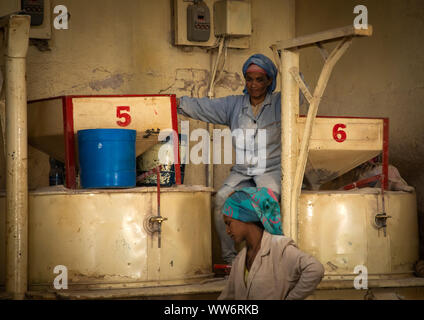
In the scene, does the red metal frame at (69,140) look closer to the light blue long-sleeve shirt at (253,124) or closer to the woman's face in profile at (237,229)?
the light blue long-sleeve shirt at (253,124)

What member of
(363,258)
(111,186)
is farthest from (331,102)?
(111,186)

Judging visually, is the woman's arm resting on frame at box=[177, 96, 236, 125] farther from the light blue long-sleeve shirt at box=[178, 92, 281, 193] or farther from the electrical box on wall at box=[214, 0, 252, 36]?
the electrical box on wall at box=[214, 0, 252, 36]

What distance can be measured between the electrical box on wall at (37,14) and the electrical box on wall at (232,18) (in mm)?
1803

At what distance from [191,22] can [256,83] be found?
164 cm

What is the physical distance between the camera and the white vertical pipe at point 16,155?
5496mm

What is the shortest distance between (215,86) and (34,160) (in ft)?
6.91

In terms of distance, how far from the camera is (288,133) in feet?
19.1

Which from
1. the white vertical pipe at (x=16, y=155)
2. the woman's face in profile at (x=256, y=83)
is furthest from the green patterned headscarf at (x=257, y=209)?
the woman's face in profile at (x=256, y=83)

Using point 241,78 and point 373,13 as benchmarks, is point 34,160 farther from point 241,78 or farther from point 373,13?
point 373,13

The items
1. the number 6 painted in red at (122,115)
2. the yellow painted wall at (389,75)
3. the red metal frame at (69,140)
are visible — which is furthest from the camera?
the yellow painted wall at (389,75)

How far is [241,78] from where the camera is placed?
26.8 ft

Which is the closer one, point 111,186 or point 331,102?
point 111,186

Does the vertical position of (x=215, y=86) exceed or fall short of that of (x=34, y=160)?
it exceeds it

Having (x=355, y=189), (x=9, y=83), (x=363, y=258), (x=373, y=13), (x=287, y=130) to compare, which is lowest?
(x=363, y=258)
